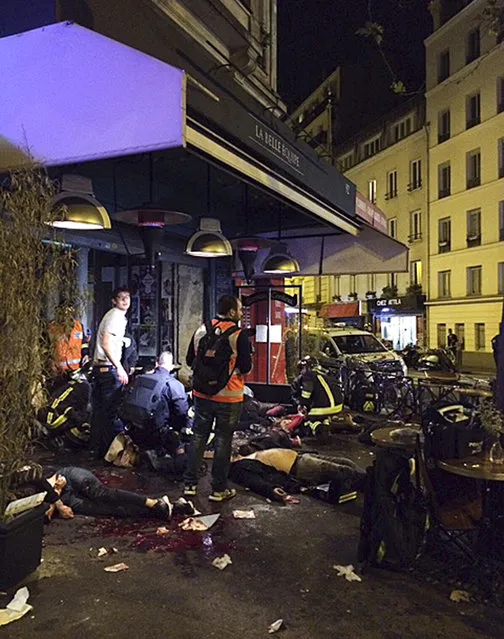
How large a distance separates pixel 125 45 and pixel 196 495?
4.05 meters

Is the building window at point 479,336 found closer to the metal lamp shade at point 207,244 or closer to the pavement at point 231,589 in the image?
the metal lamp shade at point 207,244

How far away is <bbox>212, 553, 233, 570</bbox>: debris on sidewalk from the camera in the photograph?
372 centimetres

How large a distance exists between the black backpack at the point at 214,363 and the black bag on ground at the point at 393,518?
1838 millimetres

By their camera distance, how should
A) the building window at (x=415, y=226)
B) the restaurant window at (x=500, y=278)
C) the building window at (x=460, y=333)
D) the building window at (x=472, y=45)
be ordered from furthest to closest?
the building window at (x=415, y=226)
the building window at (x=472, y=45)
the building window at (x=460, y=333)
the restaurant window at (x=500, y=278)

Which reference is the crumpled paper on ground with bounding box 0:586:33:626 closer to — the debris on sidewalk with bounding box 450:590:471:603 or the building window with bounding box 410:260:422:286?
the debris on sidewalk with bounding box 450:590:471:603

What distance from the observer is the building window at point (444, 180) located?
2975cm

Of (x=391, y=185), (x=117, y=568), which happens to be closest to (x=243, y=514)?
(x=117, y=568)

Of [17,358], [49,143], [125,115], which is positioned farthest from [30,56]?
[17,358]

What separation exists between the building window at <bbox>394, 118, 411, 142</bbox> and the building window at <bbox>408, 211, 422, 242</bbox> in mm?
4972

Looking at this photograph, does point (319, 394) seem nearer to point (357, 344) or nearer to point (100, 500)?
point (100, 500)

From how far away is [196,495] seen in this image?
17.2 feet

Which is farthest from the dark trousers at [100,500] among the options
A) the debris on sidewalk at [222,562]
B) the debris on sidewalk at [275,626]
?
the debris on sidewalk at [275,626]

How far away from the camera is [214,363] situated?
16.6 feet

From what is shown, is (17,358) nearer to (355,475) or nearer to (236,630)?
(236,630)
